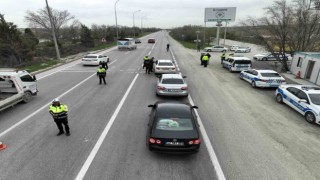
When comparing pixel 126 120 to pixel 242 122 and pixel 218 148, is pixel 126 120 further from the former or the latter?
pixel 242 122

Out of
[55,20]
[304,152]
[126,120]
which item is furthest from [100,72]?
[55,20]

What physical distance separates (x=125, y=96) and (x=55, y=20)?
57547mm

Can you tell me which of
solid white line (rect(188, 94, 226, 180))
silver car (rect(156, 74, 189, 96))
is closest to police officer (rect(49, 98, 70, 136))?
solid white line (rect(188, 94, 226, 180))

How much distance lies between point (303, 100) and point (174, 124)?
7.06 metres

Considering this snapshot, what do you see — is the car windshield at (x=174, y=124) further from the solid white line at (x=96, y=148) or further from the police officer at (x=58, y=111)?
the police officer at (x=58, y=111)

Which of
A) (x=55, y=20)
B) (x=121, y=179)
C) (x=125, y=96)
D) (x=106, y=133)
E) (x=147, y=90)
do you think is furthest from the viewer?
(x=55, y=20)

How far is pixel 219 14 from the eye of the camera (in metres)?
51.4

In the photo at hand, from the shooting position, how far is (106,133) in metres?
8.28

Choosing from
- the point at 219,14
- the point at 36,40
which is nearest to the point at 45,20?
Result: the point at 36,40

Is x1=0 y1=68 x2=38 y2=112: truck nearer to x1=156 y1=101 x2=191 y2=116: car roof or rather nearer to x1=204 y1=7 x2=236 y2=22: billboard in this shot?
x1=156 y1=101 x2=191 y2=116: car roof

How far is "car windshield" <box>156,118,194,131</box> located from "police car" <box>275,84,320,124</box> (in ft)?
20.5

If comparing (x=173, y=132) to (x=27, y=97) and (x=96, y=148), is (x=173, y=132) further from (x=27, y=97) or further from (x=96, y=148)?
(x=27, y=97)

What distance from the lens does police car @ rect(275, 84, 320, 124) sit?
31.2 feet

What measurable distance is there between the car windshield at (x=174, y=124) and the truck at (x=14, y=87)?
7.74 meters
